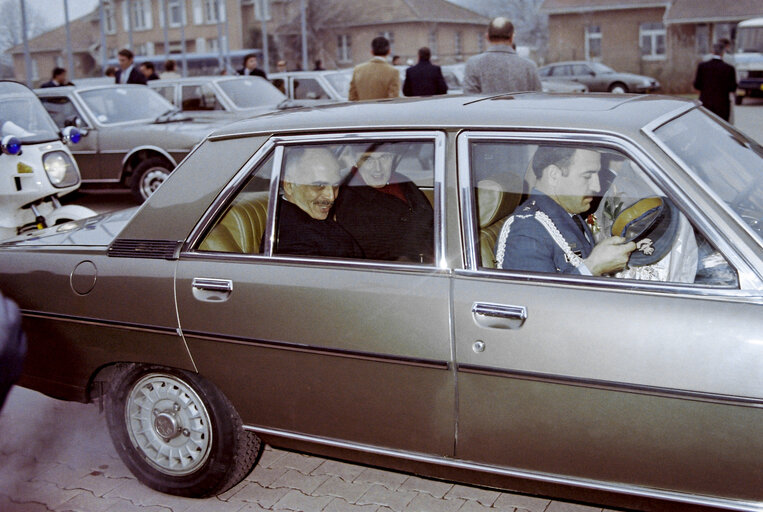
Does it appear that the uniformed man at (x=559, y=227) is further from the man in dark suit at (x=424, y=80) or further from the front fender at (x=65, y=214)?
the man in dark suit at (x=424, y=80)

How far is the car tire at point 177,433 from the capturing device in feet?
11.9

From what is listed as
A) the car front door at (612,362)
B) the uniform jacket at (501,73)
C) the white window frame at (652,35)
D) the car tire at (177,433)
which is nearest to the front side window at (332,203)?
the car front door at (612,362)

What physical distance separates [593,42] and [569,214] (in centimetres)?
4647

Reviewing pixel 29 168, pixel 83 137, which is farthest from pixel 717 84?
pixel 29 168

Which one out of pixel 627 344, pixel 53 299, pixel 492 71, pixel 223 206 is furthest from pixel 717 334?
pixel 492 71

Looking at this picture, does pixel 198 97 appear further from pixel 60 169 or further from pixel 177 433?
pixel 177 433

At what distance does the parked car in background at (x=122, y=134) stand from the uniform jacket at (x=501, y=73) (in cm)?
469

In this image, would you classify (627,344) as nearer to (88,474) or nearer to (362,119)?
(362,119)

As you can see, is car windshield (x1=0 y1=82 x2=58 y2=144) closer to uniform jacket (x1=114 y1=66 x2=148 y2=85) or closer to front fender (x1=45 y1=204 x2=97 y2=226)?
front fender (x1=45 y1=204 x2=97 y2=226)

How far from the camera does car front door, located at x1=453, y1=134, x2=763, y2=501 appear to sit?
270 cm

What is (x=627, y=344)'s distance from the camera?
2.81 meters

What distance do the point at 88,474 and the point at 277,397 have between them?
123 cm

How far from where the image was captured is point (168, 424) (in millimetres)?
3703

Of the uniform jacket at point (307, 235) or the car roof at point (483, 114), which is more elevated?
the car roof at point (483, 114)
